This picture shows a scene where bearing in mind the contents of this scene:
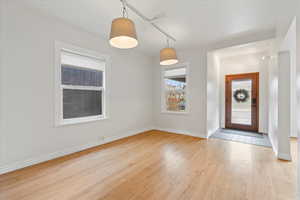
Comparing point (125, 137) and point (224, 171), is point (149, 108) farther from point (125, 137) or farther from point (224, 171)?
point (224, 171)

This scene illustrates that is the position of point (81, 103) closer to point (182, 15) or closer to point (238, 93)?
point (182, 15)

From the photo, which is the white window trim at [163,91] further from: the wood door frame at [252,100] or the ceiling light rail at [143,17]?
the wood door frame at [252,100]

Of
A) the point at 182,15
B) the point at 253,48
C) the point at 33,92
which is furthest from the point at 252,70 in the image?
the point at 33,92

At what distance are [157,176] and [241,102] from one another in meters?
4.41

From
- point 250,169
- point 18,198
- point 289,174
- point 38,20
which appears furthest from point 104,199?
point 38,20

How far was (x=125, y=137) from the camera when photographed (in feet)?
12.6

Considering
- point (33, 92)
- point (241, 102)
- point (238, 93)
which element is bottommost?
point (241, 102)

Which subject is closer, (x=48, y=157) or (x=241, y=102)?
(x=48, y=157)

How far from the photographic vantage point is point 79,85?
290cm

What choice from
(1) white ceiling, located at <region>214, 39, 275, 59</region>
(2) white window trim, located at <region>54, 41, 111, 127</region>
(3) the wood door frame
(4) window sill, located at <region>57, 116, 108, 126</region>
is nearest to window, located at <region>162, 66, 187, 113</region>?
(1) white ceiling, located at <region>214, 39, 275, 59</region>

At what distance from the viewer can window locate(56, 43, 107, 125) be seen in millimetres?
2594

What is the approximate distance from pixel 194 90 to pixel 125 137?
8.24 ft

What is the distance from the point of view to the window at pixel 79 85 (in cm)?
259

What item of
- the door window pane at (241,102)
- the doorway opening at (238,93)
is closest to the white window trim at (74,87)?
the doorway opening at (238,93)
